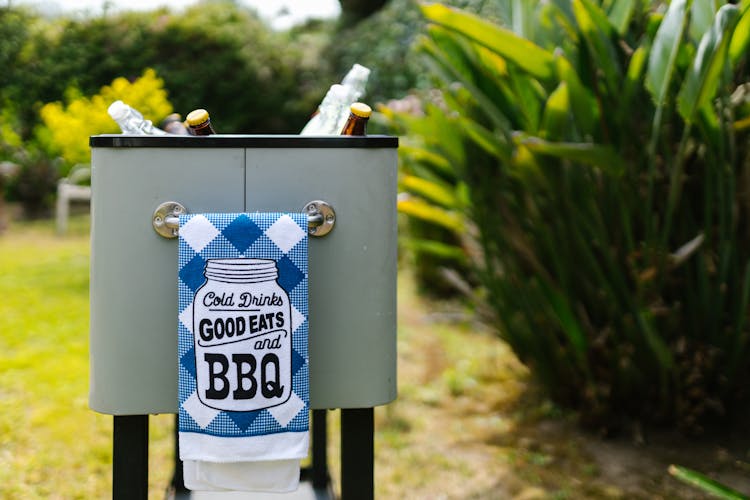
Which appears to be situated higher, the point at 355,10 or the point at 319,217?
the point at 355,10

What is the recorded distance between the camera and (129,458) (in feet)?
4.42

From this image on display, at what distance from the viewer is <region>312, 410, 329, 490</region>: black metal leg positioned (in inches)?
77.1

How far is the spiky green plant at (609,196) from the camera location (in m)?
2.07

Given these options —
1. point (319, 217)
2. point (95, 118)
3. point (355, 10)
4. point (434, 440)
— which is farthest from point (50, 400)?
point (355, 10)

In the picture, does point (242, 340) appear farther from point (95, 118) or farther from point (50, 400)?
point (95, 118)

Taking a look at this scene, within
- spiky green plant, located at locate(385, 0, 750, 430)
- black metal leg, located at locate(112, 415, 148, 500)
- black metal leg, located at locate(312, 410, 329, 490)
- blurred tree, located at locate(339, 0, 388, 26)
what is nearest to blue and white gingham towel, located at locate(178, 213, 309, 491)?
black metal leg, located at locate(112, 415, 148, 500)

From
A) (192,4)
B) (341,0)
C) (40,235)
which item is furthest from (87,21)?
(40,235)

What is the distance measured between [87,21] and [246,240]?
900 centimetres

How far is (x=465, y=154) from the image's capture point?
2.54 metres

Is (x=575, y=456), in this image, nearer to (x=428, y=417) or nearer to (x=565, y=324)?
(x=565, y=324)

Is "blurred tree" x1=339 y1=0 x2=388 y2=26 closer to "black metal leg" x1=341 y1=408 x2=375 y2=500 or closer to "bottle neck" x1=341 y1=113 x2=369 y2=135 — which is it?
"bottle neck" x1=341 y1=113 x2=369 y2=135

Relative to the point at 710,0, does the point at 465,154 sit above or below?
below

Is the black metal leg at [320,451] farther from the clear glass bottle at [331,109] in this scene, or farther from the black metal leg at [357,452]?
the clear glass bottle at [331,109]

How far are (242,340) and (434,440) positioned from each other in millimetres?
1525
